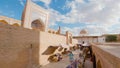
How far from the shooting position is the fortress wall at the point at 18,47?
6324 mm

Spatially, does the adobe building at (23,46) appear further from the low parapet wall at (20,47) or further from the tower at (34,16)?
the tower at (34,16)

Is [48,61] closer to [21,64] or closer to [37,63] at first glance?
[37,63]

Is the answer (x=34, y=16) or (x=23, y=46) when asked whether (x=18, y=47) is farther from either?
(x=34, y=16)

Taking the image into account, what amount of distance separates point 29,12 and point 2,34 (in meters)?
9.55

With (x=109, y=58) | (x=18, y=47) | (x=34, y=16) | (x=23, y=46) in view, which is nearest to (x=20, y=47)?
(x=18, y=47)

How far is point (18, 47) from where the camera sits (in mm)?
A: 7371

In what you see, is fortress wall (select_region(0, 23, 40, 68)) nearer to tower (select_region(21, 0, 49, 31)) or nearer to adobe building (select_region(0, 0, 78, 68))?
adobe building (select_region(0, 0, 78, 68))

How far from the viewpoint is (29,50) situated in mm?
8555

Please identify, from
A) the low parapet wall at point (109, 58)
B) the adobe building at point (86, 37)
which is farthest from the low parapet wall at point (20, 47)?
the adobe building at point (86, 37)

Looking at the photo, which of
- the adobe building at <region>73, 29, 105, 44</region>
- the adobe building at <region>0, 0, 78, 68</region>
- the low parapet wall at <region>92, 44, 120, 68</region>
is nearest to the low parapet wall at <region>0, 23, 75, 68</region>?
the adobe building at <region>0, 0, 78, 68</region>

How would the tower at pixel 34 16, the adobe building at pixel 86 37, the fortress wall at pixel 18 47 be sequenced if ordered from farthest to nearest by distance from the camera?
1. the adobe building at pixel 86 37
2. the tower at pixel 34 16
3. the fortress wall at pixel 18 47

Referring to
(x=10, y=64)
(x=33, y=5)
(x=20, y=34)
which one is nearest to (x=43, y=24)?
(x=33, y=5)

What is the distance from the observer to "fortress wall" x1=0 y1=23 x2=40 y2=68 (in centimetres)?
632

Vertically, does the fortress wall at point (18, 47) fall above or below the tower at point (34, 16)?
below
